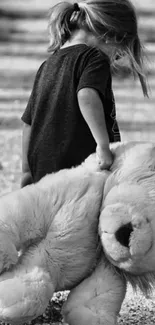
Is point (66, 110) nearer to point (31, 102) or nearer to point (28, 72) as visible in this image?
point (31, 102)

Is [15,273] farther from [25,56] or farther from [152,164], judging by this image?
[25,56]

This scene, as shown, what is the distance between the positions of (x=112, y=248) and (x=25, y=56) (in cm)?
261

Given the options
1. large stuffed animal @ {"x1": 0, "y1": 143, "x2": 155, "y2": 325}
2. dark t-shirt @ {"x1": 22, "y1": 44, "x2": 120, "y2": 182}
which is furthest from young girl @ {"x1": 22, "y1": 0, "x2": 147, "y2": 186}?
large stuffed animal @ {"x1": 0, "y1": 143, "x2": 155, "y2": 325}

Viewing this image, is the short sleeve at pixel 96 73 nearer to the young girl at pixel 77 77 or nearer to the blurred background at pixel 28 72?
the young girl at pixel 77 77

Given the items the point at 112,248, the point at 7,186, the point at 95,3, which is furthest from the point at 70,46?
the point at 7,186

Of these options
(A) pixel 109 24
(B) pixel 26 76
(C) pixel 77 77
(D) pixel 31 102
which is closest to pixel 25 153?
(D) pixel 31 102

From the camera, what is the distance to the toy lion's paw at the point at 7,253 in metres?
1.11

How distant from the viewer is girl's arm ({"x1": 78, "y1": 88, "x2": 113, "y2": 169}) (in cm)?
121

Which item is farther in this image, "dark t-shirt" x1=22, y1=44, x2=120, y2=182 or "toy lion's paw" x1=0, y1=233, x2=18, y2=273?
"dark t-shirt" x1=22, y1=44, x2=120, y2=182

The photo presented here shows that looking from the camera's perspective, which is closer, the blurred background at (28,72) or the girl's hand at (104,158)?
the girl's hand at (104,158)

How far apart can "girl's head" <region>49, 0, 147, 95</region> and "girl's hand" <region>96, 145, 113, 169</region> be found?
A: 0.21 metres

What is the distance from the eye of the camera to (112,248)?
43.9 inches

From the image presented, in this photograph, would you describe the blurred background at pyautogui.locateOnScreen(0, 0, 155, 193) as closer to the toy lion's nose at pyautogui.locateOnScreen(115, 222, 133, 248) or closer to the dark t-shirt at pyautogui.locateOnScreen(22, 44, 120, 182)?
the dark t-shirt at pyautogui.locateOnScreen(22, 44, 120, 182)

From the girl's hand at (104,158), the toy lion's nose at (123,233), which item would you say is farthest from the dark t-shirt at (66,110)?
the toy lion's nose at (123,233)
